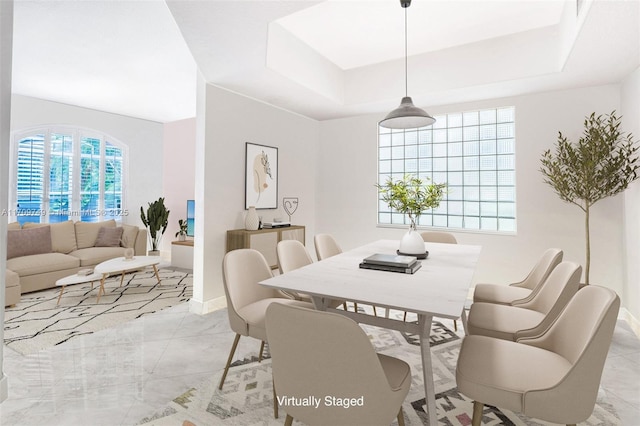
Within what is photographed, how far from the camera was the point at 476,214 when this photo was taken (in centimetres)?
429

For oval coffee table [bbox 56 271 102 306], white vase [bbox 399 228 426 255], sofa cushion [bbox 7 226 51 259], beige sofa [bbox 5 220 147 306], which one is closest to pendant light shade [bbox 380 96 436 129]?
white vase [bbox 399 228 426 255]

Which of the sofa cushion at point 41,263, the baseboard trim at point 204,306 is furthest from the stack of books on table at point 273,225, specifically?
the sofa cushion at point 41,263

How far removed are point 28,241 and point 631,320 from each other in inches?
282

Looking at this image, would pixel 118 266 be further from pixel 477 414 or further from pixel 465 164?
pixel 465 164

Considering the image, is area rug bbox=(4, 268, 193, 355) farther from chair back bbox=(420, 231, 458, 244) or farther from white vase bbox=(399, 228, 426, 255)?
chair back bbox=(420, 231, 458, 244)

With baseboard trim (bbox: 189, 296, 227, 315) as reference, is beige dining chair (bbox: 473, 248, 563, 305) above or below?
above

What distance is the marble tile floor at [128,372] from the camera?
1.85 m

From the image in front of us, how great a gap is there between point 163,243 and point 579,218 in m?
6.99

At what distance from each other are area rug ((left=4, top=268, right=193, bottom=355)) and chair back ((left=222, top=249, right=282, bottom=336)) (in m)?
1.85

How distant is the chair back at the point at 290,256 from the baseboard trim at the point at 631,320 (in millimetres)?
3095

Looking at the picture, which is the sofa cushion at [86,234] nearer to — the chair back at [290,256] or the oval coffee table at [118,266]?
the oval coffee table at [118,266]

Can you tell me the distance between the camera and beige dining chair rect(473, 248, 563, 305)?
7.72 feet

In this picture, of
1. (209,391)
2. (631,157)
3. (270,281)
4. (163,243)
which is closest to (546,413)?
(270,281)

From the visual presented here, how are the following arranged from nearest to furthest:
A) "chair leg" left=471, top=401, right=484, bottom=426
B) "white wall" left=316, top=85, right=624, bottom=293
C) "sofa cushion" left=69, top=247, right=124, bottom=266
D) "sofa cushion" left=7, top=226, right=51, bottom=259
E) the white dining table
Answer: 1. "chair leg" left=471, top=401, right=484, bottom=426
2. the white dining table
3. "white wall" left=316, top=85, right=624, bottom=293
4. "sofa cushion" left=7, top=226, right=51, bottom=259
5. "sofa cushion" left=69, top=247, right=124, bottom=266
